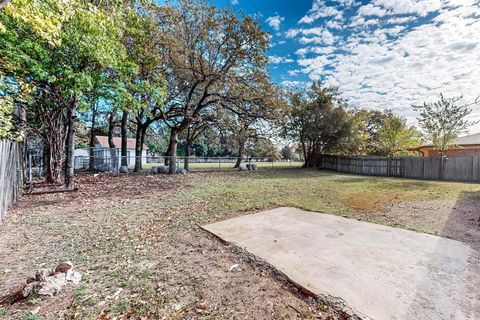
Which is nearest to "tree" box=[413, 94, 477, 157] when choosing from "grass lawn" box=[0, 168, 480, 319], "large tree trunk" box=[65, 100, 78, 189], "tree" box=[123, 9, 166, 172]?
"grass lawn" box=[0, 168, 480, 319]

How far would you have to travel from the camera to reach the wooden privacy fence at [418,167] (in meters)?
11.4

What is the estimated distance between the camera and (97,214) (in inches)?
185

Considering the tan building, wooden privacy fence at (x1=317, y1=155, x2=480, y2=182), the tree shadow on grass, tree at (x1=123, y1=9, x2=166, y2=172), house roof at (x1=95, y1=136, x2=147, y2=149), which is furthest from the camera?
house roof at (x1=95, y1=136, x2=147, y2=149)

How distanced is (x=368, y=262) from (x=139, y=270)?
106 inches

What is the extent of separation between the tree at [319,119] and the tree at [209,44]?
6682 mm

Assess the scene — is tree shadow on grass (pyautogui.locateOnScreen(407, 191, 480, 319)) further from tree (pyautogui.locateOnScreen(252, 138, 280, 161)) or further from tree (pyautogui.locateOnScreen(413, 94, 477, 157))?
tree (pyautogui.locateOnScreen(252, 138, 280, 161))

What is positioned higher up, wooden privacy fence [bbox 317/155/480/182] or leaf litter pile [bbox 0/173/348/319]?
wooden privacy fence [bbox 317/155/480/182]

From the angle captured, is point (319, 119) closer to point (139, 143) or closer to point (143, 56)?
point (143, 56)

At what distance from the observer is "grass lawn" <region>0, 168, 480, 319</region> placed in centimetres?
187

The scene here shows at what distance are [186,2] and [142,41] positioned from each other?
3.14 meters

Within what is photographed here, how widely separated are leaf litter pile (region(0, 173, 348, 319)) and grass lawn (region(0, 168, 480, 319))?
0.01 meters

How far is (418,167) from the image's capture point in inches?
517

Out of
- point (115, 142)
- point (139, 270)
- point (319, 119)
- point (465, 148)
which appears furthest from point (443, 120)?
point (115, 142)

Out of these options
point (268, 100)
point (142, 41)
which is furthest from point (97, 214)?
point (268, 100)
